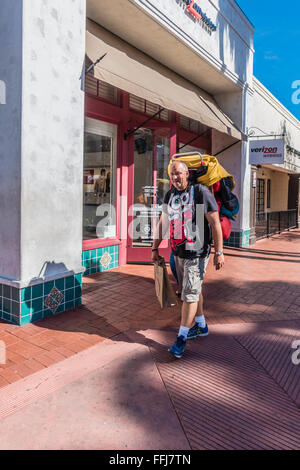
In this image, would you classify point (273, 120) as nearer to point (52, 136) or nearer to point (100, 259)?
point (100, 259)

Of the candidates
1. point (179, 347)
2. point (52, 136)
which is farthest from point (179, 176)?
point (52, 136)

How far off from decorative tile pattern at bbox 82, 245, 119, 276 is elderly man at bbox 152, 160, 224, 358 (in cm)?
324

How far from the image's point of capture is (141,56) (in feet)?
22.5

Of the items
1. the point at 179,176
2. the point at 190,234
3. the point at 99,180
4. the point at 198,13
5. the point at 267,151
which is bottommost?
the point at 190,234

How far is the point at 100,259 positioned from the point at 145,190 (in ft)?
6.08

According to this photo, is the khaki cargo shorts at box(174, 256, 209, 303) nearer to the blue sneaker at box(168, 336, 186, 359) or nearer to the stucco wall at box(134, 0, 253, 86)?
the blue sneaker at box(168, 336, 186, 359)

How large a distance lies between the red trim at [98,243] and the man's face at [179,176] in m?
3.29

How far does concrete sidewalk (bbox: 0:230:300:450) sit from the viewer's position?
7.32 feet

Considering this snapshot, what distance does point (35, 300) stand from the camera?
4043mm

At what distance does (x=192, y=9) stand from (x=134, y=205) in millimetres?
4157

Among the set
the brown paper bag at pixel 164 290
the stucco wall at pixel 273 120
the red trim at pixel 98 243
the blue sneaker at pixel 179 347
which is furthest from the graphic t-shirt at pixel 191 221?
the stucco wall at pixel 273 120

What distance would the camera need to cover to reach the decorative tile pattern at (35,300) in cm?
392

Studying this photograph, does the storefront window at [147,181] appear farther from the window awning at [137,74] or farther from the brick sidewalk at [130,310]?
the window awning at [137,74]

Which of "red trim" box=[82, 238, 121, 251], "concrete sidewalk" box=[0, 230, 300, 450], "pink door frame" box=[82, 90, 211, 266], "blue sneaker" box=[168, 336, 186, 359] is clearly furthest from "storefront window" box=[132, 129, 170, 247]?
"blue sneaker" box=[168, 336, 186, 359]
